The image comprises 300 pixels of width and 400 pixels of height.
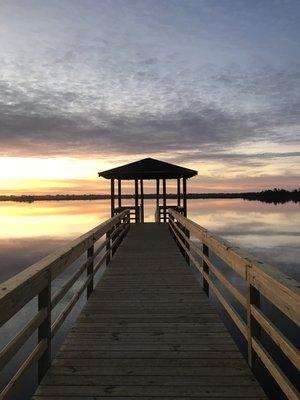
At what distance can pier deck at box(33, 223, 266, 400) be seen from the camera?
3.15m

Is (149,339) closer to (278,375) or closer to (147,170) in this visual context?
(278,375)

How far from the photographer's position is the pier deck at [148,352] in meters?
3.15

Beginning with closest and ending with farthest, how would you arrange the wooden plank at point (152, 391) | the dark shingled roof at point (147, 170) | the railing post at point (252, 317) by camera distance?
the wooden plank at point (152, 391), the railing post at point (252, 317), the dark shingled roof at point (147, 170)

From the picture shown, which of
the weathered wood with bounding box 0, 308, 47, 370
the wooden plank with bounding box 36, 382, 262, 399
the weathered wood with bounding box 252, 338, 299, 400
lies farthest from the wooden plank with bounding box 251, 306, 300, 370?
the weathered wood with bounding box 0, 308, 47, 370

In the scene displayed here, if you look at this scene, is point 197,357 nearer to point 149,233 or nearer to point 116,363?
point 116,363

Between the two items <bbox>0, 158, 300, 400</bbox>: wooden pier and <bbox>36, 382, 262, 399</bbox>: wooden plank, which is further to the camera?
<bbox>36, 382, 262, 399</bbox>: wooden plank

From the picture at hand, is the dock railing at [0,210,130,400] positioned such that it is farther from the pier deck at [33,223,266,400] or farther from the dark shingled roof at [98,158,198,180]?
the dark shingled roof at [98,158,198,180]

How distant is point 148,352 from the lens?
395 centimetres

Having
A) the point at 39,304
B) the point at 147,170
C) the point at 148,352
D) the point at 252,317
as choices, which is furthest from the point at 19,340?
the point at 147,170

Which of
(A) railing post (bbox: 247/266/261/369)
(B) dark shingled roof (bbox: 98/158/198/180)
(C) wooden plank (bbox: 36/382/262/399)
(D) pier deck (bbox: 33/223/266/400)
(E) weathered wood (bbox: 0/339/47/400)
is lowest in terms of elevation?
(D) pier deck (bbox: 33/223/266/400)

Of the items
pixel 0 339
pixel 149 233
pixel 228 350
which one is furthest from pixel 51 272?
pixel 149 233

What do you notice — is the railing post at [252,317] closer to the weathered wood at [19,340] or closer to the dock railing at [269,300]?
the dock railing at [269,300]

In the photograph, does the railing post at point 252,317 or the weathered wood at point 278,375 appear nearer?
the weathered wood at point 278,375

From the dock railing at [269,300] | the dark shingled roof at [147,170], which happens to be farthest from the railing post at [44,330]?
the dark shingled roof at [147,170]
